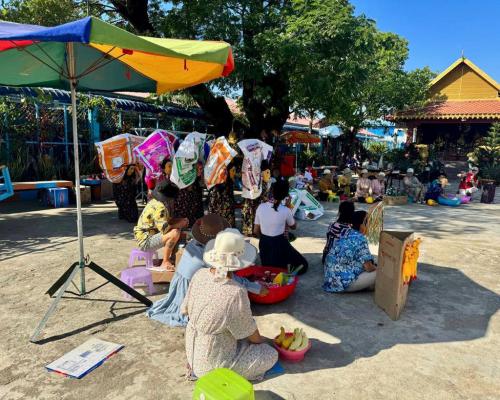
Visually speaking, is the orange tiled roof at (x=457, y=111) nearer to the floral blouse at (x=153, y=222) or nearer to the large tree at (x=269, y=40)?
the large tree at (x=269, y=40)

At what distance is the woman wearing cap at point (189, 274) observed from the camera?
3.25m

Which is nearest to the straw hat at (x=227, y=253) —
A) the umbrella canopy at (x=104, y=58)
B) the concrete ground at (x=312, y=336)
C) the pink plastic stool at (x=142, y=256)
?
the concrete ground at (x=312, y=336)

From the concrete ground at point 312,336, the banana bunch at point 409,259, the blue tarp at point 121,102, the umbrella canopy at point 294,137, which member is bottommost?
the concrete ground at point 312,336

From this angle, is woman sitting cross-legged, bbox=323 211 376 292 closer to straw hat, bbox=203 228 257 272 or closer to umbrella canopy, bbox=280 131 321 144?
straw hat, bbox=203 228 257 272

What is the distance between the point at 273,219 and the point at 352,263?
106 cm

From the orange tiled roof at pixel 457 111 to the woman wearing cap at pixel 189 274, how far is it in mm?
16188

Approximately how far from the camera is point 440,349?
322cm

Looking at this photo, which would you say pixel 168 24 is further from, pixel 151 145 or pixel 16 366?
pixel 16 366

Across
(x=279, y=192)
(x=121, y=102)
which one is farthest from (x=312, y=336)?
(x=121, y=102)

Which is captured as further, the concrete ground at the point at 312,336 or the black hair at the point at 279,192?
the black hair at the point at 279,192

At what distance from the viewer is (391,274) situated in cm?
374

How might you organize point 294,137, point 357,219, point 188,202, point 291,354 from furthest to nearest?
point 294,137, point 188,202, point 357,219, point 291,354

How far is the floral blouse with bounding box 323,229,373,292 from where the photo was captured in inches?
164

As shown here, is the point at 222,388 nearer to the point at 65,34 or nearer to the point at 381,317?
the point at 381,317
